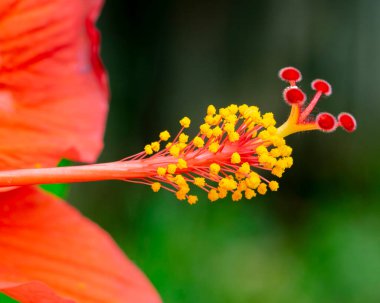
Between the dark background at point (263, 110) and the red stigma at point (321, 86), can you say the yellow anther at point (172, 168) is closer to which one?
the red stigma at point (321, 86)

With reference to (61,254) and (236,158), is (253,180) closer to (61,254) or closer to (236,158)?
(236,158)

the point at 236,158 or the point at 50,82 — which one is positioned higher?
the point at 50,82

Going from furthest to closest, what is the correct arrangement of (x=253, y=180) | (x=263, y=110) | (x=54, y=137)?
1. (x=263, y=110)
2. (x=54, y=137)
3. (x=253, y=180)

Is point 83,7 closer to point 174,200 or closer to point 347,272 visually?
point 174,200

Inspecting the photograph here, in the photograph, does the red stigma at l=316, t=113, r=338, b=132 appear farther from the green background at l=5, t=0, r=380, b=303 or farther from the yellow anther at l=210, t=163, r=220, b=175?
the green background at l=5, t=0, r=380, b=303

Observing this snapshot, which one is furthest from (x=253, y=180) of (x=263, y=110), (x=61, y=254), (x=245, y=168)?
(x=263, y=110)

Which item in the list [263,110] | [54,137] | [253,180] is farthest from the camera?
[263,110]

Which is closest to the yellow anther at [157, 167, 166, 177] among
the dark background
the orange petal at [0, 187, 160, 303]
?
the orange petal at [0, 187, 160, 303]

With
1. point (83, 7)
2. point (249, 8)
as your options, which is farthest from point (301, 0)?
point (83, 7)
